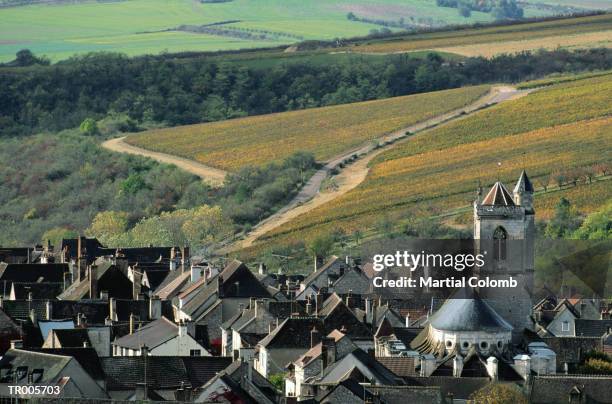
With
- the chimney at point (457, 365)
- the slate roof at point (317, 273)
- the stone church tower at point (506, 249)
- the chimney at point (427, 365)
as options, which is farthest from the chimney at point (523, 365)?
the slate roof at point (317, 273)

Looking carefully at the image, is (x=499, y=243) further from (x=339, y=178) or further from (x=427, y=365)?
(x=339, y=178)

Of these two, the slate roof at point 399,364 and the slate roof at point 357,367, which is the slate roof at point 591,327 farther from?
the slate roof at point 357,367

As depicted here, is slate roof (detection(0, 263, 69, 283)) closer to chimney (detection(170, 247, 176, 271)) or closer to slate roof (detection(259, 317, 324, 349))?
chimney (detection(170, 247, 176, 271))

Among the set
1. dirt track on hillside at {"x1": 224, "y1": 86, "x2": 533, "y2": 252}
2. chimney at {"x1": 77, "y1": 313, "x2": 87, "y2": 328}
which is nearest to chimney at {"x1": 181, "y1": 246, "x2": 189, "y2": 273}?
dirt track on hillside at {"x1": 224, "y1": 86, "x2": 533, "y2": 252}

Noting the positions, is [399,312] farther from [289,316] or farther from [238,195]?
[238,195]

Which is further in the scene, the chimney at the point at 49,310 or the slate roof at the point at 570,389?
the chimney at the point at 49,310

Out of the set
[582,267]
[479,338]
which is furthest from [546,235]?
[479,338]
